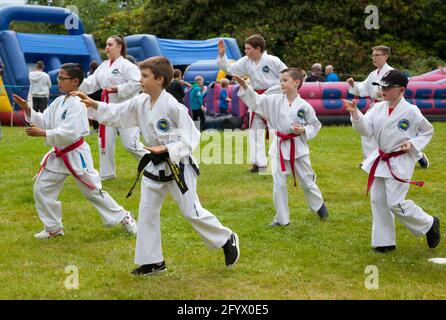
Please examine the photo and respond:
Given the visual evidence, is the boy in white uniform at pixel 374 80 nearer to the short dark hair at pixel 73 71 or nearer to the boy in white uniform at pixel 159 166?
the short dark hair at pixel 73 71

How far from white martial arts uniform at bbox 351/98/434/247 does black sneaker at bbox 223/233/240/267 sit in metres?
1.44

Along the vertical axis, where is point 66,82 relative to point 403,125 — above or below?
above

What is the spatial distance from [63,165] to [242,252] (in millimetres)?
1992

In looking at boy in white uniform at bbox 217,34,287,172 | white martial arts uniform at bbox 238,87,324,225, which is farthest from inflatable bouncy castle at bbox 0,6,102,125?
white martial arts uniform at bbox 238,87,324,225

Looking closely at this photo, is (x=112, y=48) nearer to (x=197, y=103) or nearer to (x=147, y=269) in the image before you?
(x=147, y=269)

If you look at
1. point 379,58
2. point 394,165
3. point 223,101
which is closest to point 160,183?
point 394,165

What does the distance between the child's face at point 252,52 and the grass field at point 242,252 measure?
1.87 meters

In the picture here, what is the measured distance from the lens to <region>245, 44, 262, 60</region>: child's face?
1070cm

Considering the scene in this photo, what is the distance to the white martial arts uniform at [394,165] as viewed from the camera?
21.4 ft

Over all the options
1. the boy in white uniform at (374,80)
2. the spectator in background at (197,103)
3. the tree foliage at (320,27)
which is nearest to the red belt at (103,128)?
the boy in white uniform at (374,80)

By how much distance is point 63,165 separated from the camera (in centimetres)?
712

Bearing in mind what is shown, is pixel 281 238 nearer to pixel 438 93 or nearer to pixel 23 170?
pixel 23 170

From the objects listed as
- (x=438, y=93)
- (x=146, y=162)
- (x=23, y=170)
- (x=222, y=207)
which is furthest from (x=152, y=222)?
(x=438, y=93)
